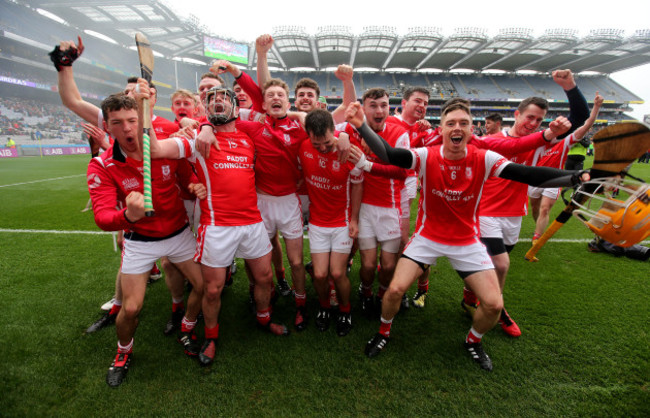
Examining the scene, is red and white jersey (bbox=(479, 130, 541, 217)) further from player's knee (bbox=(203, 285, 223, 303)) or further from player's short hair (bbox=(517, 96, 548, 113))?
player's knee (bbox=(203, 285, 223, 303))

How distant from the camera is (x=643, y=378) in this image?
255 centimetres

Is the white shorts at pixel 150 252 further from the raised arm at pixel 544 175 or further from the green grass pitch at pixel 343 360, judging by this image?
the raised arm at pixel 544 175

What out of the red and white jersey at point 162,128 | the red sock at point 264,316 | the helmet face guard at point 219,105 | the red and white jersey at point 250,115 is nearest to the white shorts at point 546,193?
the red and white jersey at point 250,115

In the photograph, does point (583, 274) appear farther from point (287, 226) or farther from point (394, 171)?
point (287, 226)

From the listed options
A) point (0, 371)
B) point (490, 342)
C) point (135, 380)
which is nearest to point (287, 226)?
point (135, 380)

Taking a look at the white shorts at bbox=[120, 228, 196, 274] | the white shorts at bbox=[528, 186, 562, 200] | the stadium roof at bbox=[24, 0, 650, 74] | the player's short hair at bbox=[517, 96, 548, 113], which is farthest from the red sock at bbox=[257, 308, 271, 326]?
the stadium roof at bbox=[24, 0, 650, 74]

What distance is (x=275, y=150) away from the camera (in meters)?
3.23

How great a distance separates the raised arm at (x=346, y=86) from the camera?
3.24 metres

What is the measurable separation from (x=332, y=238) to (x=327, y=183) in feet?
2.06

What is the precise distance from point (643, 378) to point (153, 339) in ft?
15.2

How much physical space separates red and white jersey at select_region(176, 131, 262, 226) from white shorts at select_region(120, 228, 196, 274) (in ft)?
1.14

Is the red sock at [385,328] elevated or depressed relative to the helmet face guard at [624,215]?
depressed

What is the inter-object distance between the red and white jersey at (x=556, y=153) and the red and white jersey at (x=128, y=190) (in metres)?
4.18

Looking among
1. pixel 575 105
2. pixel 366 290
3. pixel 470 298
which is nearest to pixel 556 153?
pixel 575 105
